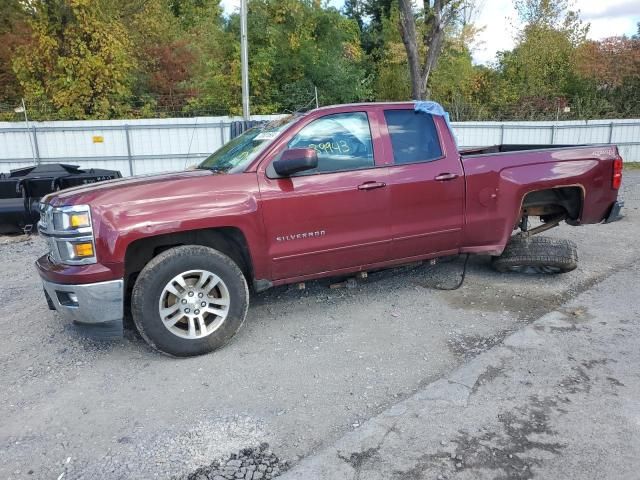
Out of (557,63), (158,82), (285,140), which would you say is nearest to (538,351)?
(285,140)

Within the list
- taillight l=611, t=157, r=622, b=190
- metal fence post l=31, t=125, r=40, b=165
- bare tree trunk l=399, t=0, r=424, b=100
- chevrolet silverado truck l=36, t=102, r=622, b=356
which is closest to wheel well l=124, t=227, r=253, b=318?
chevrolet silverado truck l=36, t=102, r=622, b=356

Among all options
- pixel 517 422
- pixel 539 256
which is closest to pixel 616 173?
pixel 539 256

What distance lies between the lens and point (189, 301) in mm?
3910

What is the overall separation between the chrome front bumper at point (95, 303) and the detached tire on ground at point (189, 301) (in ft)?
0.41

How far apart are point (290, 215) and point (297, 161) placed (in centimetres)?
46

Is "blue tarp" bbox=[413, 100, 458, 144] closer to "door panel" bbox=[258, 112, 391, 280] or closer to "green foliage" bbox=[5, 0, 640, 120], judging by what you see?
"door panel" bbox=[258, 112, 391, 280]

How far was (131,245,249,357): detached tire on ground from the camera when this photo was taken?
3.78 meters

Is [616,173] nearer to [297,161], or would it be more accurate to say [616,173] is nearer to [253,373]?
[297,161]

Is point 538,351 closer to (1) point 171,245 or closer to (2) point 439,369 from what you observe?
(2) point 439,369

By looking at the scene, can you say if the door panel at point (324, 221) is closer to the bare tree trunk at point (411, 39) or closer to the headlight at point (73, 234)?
the headlight at point (73, 234)

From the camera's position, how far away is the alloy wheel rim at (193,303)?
385 centimetres

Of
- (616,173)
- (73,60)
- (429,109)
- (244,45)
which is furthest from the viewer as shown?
(73,60)

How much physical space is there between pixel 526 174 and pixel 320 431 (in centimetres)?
335

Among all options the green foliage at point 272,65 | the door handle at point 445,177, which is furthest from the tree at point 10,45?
the door handle at point 445,177
